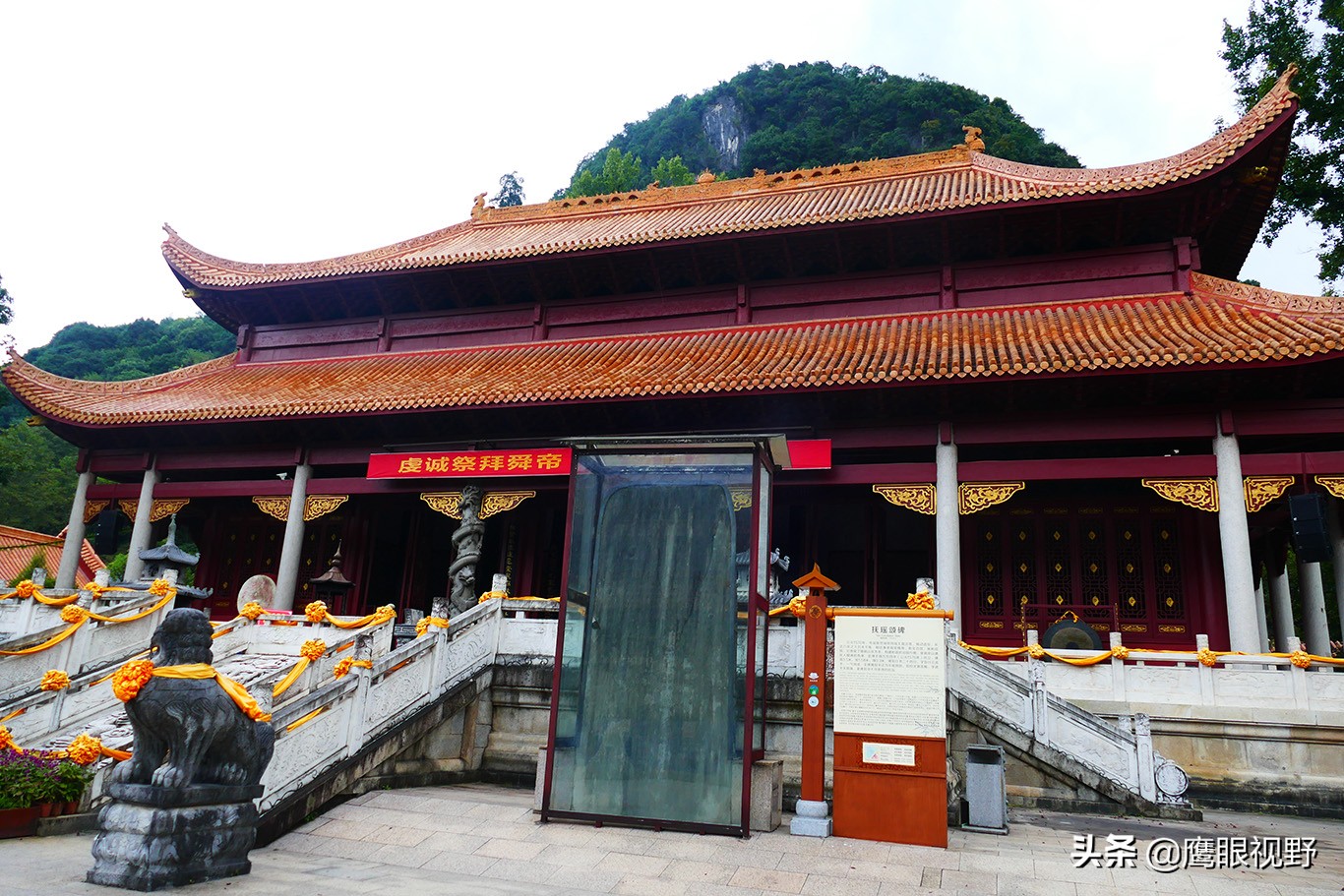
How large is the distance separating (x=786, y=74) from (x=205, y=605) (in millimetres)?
66827

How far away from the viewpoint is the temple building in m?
12.3

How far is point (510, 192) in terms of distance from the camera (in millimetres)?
64312

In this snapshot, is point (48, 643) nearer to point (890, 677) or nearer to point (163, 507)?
point (163, 507)

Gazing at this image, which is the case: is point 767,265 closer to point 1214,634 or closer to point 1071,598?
point 1071,598

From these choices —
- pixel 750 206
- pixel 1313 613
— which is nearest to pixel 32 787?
pixel 750 206

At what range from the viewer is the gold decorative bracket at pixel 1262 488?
11750mm

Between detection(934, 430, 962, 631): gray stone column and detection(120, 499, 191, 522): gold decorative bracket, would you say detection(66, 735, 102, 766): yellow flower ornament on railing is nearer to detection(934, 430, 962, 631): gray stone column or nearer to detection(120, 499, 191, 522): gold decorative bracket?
detection(934, 430, 962, 631): gray stone column

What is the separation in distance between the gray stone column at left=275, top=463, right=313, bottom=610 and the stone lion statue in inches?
389

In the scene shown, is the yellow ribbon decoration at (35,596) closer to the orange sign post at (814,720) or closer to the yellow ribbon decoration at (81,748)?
the yellow ribbon decoration at (81,748)

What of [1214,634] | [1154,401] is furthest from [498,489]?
[1214,634]

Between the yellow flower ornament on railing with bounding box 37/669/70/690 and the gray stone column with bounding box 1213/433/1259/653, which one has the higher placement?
the gray stone column with bounding box 1213/433/1259/653

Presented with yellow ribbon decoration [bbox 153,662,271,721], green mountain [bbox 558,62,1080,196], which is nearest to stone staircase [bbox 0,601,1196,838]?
yellow ribbon decoration [bbox 153,662,271,721]

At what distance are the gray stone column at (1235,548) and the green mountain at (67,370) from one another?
37.1m

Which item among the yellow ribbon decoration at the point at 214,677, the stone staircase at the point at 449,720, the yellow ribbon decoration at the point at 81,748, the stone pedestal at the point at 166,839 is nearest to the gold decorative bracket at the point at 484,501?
the stone staircase at the point at 449,720
